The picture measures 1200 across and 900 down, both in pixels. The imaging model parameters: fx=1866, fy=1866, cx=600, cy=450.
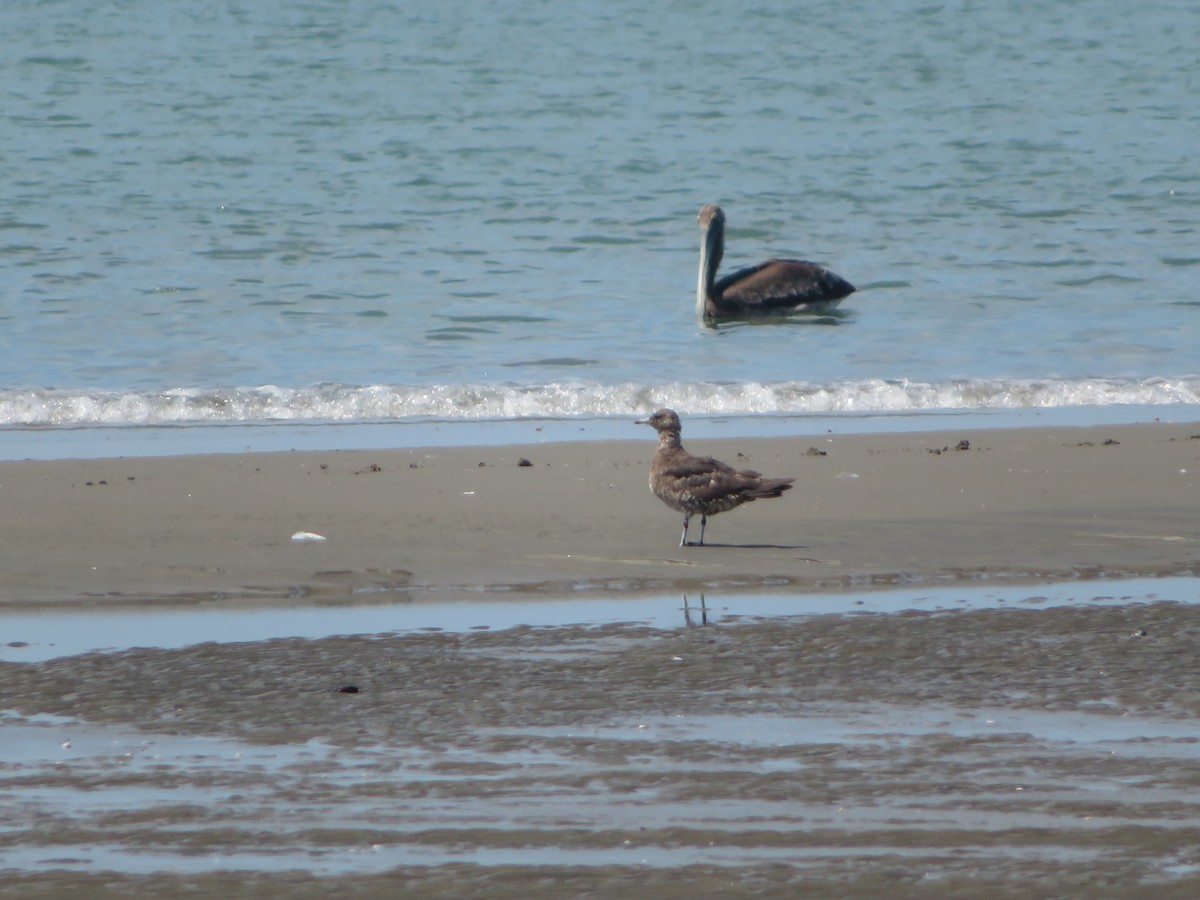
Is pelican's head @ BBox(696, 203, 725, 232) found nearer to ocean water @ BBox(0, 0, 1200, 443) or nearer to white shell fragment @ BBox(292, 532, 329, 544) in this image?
ocean water @ BBox(0, 0, 1200, 443)

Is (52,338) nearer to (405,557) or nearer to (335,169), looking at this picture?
(405,557)

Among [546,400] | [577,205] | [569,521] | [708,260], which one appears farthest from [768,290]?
[569,521]

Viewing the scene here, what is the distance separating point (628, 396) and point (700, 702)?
767 centimetres

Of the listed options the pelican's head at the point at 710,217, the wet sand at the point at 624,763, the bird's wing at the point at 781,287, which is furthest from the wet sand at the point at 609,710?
the pelican's head at the point at 710,217

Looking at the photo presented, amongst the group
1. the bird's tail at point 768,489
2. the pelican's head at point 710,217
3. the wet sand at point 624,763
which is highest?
the pelican's head at point 710,217

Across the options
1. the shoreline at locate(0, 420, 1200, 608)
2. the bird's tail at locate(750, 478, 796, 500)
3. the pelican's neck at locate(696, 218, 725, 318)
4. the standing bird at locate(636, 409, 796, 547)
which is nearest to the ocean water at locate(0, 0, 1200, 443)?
the pelican's neck at locate(696, 218, 725, 318)

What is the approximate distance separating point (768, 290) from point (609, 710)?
13.2 meters

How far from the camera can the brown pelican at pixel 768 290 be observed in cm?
1684

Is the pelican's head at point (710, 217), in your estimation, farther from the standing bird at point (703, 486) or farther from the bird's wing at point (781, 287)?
the standing bird at point (703, 486)

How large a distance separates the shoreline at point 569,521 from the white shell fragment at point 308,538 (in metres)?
0.05

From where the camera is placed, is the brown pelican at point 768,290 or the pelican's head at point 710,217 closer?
the brown pelican at point 768,290

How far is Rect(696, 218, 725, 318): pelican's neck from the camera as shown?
17297 millimetres

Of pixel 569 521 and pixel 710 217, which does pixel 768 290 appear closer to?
pixel 710 217

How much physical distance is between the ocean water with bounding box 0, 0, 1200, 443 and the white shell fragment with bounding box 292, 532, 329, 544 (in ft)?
14.4
